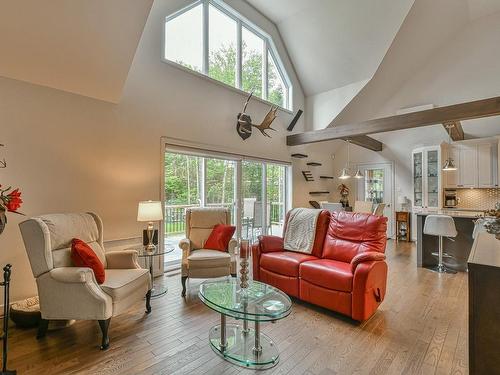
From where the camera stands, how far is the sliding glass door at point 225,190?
4.46 m

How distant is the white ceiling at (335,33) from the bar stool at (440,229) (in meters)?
3.29

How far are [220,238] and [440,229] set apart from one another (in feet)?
11.3

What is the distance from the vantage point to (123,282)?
2.39 meters

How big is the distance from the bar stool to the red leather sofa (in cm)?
179

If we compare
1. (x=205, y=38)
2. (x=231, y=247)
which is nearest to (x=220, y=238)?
(x=231, y=247)

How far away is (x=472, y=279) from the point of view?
4.81ft

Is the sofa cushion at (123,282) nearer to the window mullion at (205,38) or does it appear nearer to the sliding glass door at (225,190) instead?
the sliding glass door at (225,190)

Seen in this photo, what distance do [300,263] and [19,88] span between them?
142 inches

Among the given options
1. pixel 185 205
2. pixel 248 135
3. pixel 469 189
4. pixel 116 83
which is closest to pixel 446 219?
pixel 469 189

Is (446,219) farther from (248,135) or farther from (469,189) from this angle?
(248,135)

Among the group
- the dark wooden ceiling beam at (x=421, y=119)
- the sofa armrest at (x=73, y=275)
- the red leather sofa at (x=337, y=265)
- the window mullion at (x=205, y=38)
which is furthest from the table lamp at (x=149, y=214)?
the dark wooden ceiling beam at (x=421, y=119)

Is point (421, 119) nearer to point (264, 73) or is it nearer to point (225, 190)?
point (264, 73)

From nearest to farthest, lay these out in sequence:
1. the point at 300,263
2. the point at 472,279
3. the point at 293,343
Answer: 1. the point at 472,279
2. the point at 293,343
3. the point at 300,263

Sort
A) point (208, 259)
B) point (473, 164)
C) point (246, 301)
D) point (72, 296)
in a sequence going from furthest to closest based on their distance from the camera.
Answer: point (473, 164)
point (208, 259)
point (72, 296)
point (246, 301)
